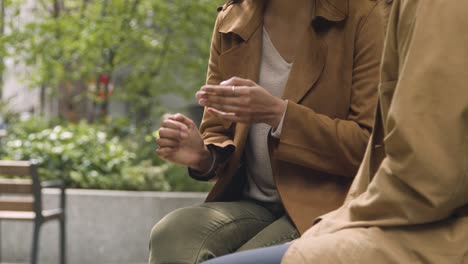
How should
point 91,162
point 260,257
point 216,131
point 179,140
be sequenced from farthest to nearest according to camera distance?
point 91,162 → point 216,131 → point 179,140 → point 260,257

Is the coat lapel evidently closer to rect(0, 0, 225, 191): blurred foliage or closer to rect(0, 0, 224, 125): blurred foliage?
rect(0, 0, 225, 191): blurred foliage

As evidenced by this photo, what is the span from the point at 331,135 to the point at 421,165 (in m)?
1.22

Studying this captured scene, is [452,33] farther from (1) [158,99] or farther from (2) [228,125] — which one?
(1) [158,99]

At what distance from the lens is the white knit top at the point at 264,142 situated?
12.2ft

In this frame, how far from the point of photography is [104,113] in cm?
1670

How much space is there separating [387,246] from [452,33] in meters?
0.50

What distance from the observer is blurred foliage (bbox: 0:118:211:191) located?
469 inches

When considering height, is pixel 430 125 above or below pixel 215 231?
above

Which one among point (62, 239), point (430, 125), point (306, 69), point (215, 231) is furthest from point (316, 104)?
point (62, 239)

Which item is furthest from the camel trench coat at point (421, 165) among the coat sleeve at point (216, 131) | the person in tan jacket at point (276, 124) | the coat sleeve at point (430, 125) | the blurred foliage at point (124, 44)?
the blurred foliage at point (124, 44)

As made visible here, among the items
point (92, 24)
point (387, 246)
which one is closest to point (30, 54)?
point (92, 24)

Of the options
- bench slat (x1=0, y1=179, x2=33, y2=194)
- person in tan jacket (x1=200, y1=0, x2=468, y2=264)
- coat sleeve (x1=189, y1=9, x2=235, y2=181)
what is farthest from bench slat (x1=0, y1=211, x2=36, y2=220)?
person in tan jacket (x1=200, y1=0, x2=468, y2=264)

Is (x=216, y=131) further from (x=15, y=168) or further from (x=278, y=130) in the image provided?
(x=15, y=168)

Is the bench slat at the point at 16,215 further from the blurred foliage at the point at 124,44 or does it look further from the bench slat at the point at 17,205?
the blurred foliage at the point at 124,44
